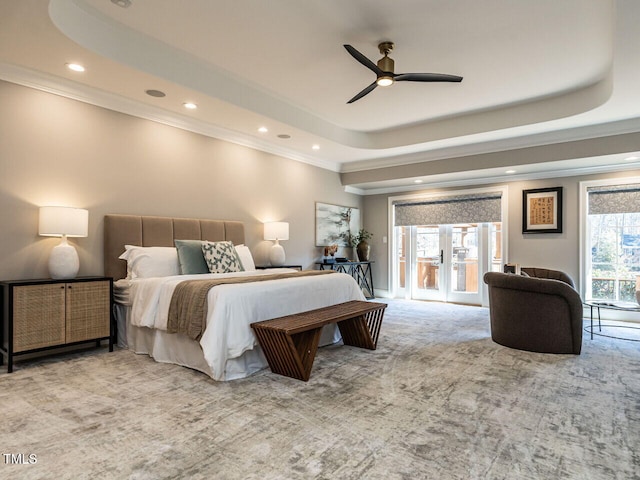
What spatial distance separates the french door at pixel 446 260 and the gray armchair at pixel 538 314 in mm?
2888

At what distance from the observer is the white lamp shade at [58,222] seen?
3.32 metres

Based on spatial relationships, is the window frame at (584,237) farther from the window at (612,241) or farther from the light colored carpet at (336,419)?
the light colored carpet at (336,419)

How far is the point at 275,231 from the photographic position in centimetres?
555

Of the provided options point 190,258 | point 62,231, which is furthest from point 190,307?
point 62,231

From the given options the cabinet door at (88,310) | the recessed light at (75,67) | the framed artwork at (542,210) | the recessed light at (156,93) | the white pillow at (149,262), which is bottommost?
the cabinet door at (88,310)

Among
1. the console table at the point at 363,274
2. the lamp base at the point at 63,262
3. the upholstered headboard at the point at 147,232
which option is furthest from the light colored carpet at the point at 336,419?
the console table at the point at 363,274

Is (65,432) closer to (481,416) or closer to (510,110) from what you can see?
(481,416)

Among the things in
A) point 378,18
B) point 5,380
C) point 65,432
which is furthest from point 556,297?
point 5,380

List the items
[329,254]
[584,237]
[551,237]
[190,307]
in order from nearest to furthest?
[190,307], [584,237], [551,237], [329,254]

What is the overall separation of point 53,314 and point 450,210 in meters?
6.10

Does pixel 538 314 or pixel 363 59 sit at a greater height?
pixel 363 59

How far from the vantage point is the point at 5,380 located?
2.87 m

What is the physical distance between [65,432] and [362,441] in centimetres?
163

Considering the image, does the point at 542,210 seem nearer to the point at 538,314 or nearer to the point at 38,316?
the point at 538,314
